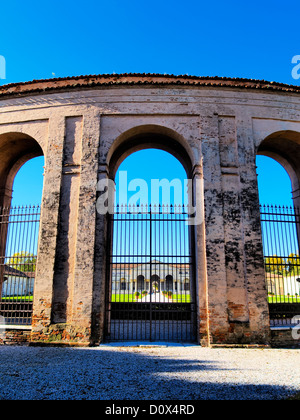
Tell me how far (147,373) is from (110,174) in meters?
5.96

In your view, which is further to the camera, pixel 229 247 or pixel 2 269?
pixel 2 269

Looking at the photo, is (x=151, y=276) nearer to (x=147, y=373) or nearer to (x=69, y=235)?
(x=69, y=235)

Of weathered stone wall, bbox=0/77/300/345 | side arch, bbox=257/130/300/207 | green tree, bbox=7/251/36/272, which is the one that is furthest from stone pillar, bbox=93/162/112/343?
side arch, bbox=257/130/300/207

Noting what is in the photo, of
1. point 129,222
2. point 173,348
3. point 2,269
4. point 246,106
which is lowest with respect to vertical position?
Answer: point 173,348

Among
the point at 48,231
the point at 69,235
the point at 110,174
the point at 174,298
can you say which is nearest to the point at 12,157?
the point at 110,174

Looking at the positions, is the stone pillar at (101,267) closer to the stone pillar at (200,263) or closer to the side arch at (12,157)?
the stone pillar at (200,263)

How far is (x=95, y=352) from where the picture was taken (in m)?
6.43

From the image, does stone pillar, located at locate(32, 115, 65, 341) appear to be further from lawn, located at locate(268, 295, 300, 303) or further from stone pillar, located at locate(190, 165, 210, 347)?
lawn, located at locate(268, 295, 300, 303)

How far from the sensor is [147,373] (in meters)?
4.80

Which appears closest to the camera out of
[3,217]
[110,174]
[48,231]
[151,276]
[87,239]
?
[151,276]

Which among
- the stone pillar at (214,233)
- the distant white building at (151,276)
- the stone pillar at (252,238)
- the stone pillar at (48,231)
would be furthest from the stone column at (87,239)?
the stone pillar at (252,238)
